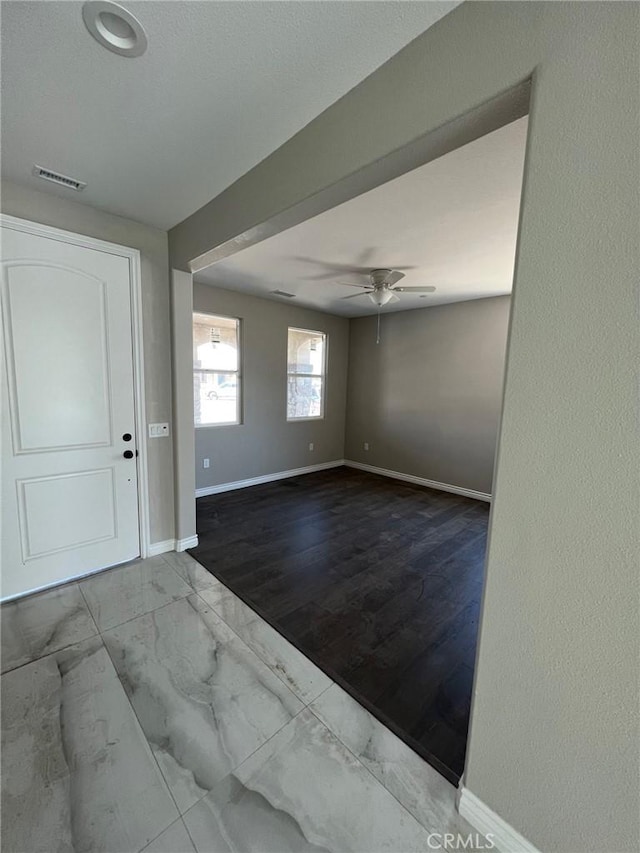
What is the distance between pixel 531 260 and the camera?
91cm

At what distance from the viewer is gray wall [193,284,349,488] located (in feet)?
14.2

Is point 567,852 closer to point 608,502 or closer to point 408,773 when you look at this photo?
point 408,773

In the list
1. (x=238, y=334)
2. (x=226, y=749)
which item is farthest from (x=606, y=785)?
(x=238, y=334)

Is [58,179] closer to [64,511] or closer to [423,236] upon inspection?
[64,511]

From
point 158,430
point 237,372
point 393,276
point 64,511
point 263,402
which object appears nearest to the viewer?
point 64,511

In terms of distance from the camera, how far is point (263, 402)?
15.9 ft

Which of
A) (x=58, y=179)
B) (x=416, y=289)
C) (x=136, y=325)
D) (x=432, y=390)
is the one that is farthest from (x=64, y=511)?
(x=432, y=390)

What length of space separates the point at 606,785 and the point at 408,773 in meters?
0.71

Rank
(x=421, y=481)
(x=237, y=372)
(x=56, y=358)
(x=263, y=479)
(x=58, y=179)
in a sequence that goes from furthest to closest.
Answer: (x=421, y=481) → (x=263, y=479) → (x=237, y=372) → (x=56, y=358) → (x=58, y=179)

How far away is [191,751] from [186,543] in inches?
67.9

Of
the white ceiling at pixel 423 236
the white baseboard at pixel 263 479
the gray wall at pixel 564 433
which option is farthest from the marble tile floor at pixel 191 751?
the white ceiling at pixel 423 236

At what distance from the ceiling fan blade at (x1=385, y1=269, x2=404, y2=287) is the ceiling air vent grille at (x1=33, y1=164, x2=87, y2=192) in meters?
2.38

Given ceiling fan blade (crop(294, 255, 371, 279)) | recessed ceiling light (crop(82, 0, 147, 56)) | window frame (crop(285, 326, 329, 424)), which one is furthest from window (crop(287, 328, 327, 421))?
recessed ceiling light (crop(82, 0, 147, 56))

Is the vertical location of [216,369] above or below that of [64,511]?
above
